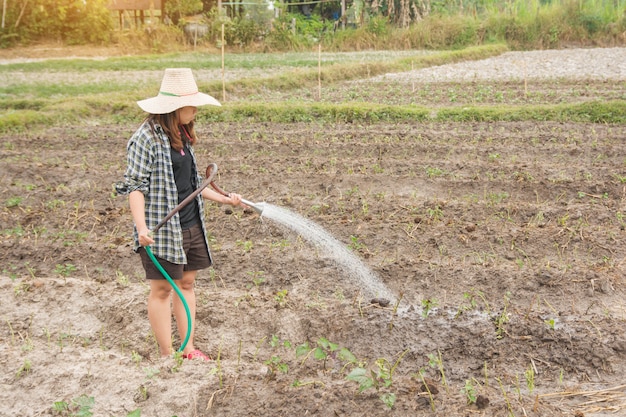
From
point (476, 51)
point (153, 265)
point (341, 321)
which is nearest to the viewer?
point (153, 265)

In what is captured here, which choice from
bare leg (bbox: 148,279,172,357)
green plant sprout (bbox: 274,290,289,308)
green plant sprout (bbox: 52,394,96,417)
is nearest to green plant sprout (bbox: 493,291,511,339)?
green plant sprout (bbox: 274,290,289,308)

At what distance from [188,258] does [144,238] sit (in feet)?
1.58

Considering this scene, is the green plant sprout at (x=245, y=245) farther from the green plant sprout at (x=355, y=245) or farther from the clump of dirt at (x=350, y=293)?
the green plant sprout at (x=355, y=245)

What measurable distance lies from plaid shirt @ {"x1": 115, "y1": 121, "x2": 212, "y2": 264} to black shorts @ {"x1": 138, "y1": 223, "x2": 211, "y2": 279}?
53 millimetres

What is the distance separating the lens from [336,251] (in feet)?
17.5

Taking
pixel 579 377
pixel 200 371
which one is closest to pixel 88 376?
pixel 200 371

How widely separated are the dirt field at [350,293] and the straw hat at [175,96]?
1250 mm

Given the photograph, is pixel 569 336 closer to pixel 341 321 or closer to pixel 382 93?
pixel 341 321

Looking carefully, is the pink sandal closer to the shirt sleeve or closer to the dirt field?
the dirt field

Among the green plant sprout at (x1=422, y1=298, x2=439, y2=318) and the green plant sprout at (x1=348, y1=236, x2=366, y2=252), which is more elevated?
the green plant sprout at (x1=348, y1=236, x2=366, y2=252)

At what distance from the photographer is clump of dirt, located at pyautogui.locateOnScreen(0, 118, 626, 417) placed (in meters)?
3.26

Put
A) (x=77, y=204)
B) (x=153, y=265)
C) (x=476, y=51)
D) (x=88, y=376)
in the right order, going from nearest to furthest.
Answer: (x=88, y=376), (x=153, y=265), (x=77, y=204), (x=476, y=51)

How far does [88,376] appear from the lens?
3.40 meters

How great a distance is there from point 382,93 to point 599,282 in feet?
30.0
